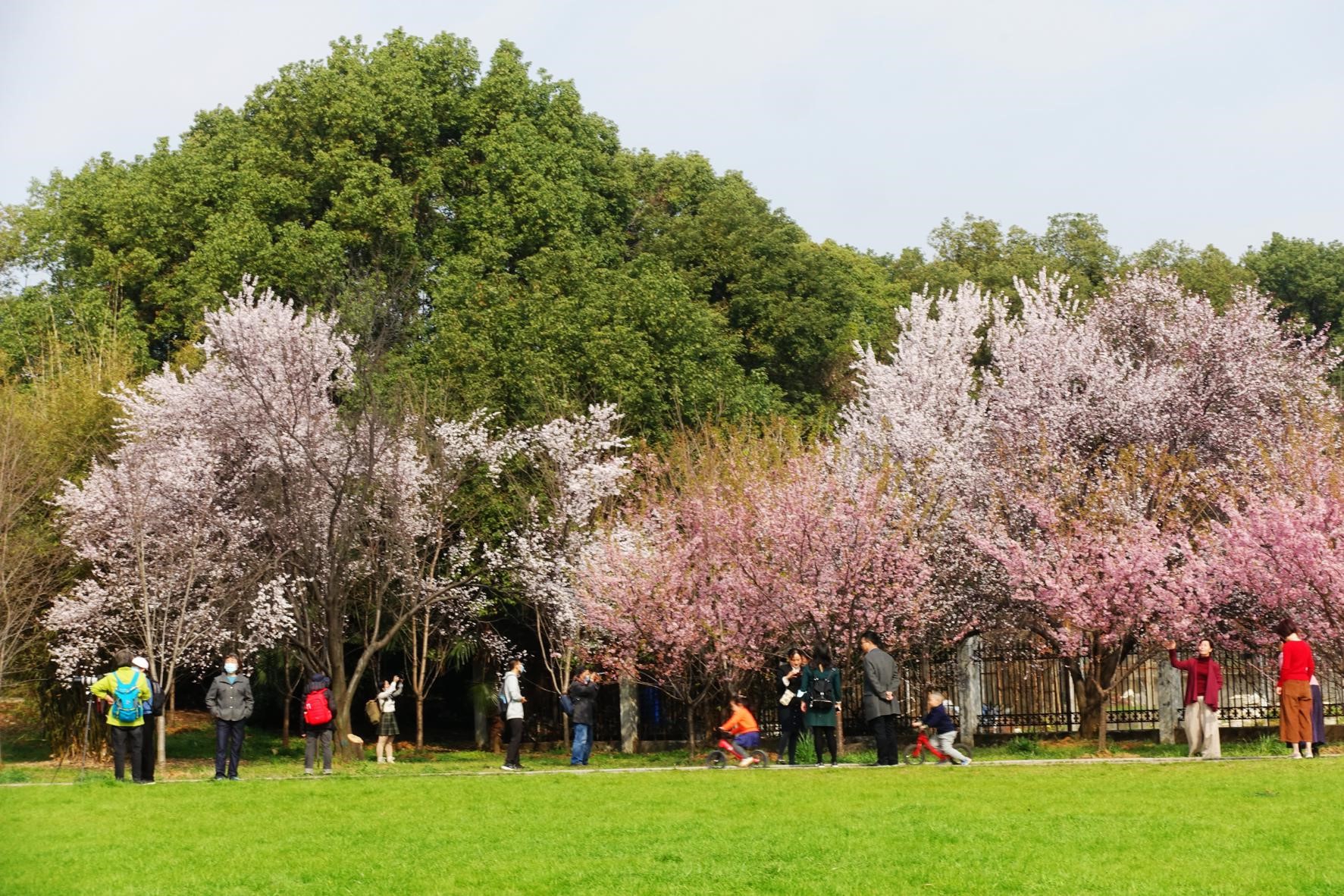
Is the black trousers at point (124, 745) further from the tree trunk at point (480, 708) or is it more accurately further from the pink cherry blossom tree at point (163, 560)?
the tree trunk at point (480, 708)

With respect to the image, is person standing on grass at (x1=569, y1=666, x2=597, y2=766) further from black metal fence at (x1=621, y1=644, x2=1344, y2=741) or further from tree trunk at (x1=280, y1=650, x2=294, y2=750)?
tree trunk at (x1=280, y1=650, x2=294, y2=750)

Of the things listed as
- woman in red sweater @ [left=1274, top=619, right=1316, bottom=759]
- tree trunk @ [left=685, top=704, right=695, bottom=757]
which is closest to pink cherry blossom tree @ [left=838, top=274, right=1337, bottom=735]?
woman in red sweater @ [left=1274, top=619, right=1316, bottom=759]

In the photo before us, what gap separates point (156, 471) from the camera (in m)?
32.8

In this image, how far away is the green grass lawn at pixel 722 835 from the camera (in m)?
10.6

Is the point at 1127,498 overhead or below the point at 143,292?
below

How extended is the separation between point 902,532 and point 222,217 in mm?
23516

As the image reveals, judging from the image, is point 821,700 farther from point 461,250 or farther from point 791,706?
point 461,250

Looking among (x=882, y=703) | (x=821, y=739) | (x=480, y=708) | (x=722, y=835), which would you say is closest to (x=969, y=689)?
(x=821, y=739)

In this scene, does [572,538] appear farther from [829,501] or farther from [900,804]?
[900,804]

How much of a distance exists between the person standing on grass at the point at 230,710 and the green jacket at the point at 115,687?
928 millimetres

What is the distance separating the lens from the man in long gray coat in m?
21.2

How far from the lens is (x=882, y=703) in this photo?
69.7ft

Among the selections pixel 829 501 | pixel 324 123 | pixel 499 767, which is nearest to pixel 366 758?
pixel 499 767

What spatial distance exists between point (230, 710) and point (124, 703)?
1.44m
